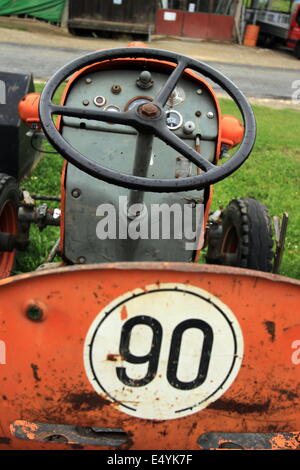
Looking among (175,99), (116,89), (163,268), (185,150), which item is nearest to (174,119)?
(175,99)

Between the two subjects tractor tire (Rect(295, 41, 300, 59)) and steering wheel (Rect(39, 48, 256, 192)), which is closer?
steering wheel (Rect(39, 48, 256, 192))

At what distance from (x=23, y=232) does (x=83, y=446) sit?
1456 millimetres

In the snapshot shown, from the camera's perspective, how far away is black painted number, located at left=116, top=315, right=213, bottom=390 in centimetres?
129

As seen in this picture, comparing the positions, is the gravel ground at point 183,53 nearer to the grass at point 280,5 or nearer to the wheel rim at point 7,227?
the grass at point 280,5

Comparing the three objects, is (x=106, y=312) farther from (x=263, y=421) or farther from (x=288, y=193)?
(x=288, y=193)

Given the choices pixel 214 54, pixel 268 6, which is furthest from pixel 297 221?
pixel 268 6

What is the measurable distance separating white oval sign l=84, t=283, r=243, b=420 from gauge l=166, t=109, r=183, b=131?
1081 millimetres

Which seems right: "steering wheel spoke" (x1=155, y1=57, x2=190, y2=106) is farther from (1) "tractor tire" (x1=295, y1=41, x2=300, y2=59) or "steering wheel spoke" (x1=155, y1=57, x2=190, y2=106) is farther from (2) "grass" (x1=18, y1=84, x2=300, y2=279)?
(1) "tractor tire" (x1=295, y1=41, x2=300, y2=59)

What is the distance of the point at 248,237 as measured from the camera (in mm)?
2461

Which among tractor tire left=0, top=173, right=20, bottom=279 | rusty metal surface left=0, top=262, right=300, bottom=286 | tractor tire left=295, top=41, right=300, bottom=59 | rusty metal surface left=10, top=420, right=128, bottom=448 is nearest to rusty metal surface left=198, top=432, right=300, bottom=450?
rusty metal surface left=10, top=420, right=128, bottom=448

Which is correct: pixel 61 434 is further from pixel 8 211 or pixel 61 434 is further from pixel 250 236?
pixel 8 211

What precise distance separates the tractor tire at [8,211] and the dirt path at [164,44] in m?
11.3

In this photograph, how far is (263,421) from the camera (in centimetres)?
141

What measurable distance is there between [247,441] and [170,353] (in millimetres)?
352
